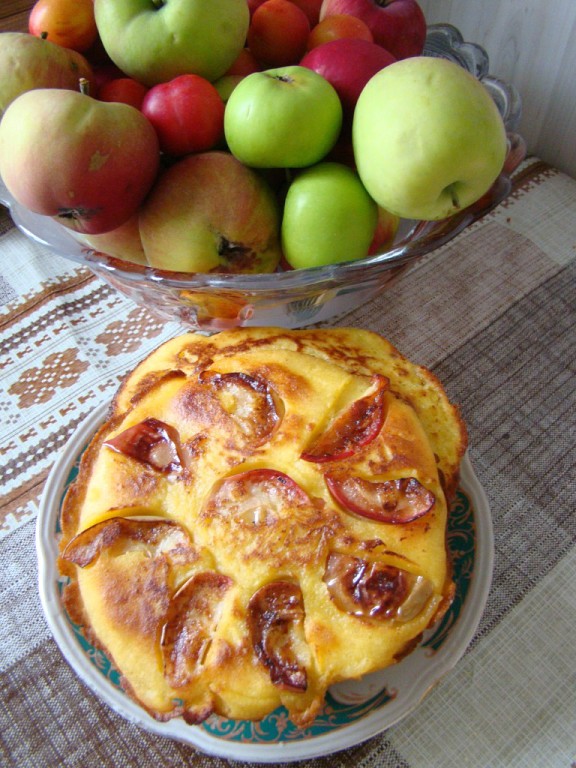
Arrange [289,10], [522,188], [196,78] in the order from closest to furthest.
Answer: [196,78]
[289,10]
[522,188]

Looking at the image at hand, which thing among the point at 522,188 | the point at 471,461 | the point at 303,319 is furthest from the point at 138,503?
the point at 522,188

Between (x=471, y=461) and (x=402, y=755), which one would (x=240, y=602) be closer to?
(x=402, y=755)

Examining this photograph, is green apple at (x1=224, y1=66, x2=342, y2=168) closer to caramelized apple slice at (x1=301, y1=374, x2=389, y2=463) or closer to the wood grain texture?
caramelized apple slice at (x1=301, y1=374, x2=389, y2=463)

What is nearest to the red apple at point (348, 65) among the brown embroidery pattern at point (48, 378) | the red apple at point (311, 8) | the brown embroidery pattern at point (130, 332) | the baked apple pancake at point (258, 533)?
the red apple at point (311, 8)

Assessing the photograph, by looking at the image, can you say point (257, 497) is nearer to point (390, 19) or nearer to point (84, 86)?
point (84, 86)

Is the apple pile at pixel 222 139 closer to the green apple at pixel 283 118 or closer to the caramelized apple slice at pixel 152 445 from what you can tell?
the green apple at pixel 283 118
